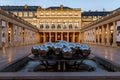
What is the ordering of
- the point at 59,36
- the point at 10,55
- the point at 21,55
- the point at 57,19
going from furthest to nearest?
the point at 57,19
the point at 59,36
the point at 10,55
the point at 21,55

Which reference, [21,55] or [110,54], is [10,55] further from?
[110,54]

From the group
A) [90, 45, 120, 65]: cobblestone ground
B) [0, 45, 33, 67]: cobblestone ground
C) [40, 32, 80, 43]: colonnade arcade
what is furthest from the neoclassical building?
[0, 45, 33, 67]: cobblestone ground

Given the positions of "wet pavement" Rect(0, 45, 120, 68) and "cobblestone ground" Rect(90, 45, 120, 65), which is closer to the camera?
"wet pavement" Rect(0, 45, 120, 68)

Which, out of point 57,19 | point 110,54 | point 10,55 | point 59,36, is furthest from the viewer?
point 57,19

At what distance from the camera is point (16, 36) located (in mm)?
50750

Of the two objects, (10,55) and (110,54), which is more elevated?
(10,55)

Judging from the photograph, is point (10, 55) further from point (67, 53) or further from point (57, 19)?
point (57, 19)

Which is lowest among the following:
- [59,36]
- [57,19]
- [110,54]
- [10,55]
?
[110,54]

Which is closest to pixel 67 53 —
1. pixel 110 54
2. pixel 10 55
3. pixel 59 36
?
pixel 10 55

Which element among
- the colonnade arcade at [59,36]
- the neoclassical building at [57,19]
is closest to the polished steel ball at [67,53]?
the colonnade arcade at [59,36]

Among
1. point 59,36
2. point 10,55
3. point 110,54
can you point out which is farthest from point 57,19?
point 10,55

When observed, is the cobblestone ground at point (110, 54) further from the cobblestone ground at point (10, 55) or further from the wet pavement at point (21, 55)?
the cobblestone ground at point (10, 55)

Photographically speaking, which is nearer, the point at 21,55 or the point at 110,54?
the point at 21,55

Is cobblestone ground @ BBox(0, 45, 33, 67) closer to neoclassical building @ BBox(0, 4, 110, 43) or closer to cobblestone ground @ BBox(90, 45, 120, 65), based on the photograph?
cobblestone ground @ BBox(90, 45, 120, 65)
